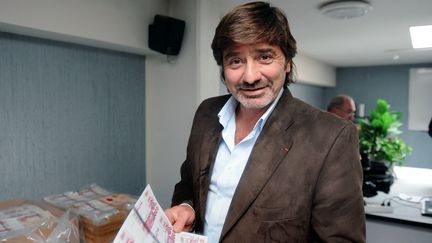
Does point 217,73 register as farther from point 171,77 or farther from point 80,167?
point 80,167

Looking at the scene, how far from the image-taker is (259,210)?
875mm

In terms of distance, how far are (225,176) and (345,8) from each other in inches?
64.4

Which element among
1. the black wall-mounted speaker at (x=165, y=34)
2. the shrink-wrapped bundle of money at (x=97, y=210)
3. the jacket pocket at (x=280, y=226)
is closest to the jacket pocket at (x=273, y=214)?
the jacket pocket at (x=280, y=226)

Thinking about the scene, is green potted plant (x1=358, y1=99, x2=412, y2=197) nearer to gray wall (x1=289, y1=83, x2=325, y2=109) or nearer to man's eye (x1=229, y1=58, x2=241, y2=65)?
gray wall (x1=289, y1=83, x2=325, y2=109)

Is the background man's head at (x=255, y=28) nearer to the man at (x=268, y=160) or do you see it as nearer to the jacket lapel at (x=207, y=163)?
the man at (x=268, y=160)

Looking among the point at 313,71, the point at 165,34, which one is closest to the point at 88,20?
the point at 165,34

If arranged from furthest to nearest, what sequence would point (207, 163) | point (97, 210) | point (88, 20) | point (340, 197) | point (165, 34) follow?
point (165, 34), point (88, 20), point (97, 210), point (207, 163), point (340, 197)

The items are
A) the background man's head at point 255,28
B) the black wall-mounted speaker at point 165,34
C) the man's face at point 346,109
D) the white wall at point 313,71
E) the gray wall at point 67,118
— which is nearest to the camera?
the background man's head at point 255,28

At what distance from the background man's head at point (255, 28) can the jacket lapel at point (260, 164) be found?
0.25 metres

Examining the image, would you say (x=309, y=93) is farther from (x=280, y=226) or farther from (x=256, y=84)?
(x=280, y=226)

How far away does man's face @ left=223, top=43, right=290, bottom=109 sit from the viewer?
0.94 metres

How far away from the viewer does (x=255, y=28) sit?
3.03 ft

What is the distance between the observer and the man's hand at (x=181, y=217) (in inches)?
38.1

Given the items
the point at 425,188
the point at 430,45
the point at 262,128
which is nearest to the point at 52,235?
the point at 262,128
